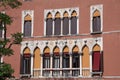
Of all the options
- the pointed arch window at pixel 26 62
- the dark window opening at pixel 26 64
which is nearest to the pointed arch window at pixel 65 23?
the pointed arch window at pixel 26 62

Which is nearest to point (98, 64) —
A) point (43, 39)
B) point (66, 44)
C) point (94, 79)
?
point (94, 79)

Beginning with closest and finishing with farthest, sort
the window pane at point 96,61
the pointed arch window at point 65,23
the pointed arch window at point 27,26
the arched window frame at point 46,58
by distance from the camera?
the window pane at point 96,61, the pointed arch window at point 65,23, the arched window frame at point 46,58, the pointed arch window at point 27,26

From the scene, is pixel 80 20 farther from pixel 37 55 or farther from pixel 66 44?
pixel 37 55

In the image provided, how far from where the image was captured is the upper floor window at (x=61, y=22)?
32.3m

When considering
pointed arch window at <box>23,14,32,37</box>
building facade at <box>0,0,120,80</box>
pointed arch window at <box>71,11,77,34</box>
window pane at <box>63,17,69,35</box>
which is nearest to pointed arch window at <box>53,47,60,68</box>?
building facade at <box>0,0,120,80</box>

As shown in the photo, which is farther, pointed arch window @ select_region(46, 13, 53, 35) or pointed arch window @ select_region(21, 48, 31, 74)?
pointed arch window @ select_region(21, 48, 31, 74)

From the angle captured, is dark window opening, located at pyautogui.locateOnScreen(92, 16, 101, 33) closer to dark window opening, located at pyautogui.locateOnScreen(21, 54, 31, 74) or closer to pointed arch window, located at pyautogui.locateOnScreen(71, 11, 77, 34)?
pointed arch window, located at pyautogui.locateOnScreen(71, 11, 77, 34)

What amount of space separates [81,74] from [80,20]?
4.44m

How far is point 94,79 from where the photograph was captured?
30.6 meters

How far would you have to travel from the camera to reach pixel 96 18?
31.5 meters

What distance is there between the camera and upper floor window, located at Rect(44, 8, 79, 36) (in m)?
32.3

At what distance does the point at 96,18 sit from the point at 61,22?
10.2 ft

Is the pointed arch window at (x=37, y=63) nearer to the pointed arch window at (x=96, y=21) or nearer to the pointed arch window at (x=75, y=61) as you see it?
the pointed arch window at (x=75, y=61)

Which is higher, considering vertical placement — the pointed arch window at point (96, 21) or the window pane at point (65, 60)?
the pointed arch window at point (96, 21)
